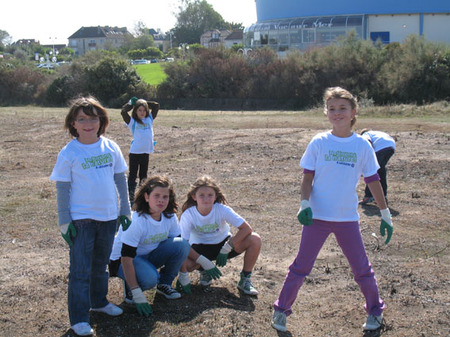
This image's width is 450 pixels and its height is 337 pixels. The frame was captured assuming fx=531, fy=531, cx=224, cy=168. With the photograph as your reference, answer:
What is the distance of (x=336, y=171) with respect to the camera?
12.5ft

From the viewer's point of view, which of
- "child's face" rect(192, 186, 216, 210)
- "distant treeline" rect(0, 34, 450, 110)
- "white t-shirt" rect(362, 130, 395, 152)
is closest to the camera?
"child's face" rect(192, 186, 216, 210)

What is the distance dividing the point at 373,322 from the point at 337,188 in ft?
3.50

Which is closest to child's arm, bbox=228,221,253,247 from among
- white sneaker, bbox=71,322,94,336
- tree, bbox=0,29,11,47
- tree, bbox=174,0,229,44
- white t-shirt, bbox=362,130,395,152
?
white sneaker, bbox=71,322,94,336

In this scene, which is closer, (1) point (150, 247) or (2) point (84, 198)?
(2) point (84, 198)

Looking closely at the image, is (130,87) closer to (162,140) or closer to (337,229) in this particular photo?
(162,140)

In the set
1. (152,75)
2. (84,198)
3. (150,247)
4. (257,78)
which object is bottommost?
(150,247)

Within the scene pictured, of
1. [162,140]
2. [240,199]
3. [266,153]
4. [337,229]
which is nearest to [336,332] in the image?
[337,229]

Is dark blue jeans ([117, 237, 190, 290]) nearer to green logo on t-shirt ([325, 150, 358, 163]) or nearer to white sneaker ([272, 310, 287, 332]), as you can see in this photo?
white sneaker ([272, 310, 287, 332])

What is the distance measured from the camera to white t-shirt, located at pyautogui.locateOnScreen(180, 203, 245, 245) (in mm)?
4688

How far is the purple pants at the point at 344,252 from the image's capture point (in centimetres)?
383

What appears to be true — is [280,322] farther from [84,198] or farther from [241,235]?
[84,198]

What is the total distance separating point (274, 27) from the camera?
5016 centimetres

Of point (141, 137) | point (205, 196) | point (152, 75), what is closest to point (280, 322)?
point (205, 196)

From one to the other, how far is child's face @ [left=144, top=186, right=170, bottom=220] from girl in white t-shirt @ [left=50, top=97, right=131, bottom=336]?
40 cm
